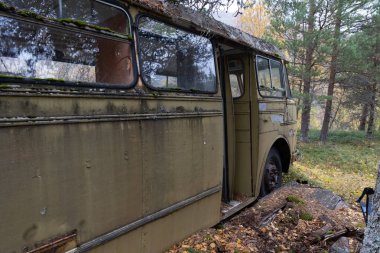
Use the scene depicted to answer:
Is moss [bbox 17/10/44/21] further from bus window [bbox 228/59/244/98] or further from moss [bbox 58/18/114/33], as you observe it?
bus window [bbox 228/59/244/98]

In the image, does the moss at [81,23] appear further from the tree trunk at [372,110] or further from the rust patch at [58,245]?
the tree trunk at [372,110]

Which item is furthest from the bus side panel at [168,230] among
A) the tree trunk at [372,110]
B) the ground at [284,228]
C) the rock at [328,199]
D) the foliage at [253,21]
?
the foliage at [253,21]

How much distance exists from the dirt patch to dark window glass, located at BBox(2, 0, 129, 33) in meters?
2.17

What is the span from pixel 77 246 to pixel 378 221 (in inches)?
91.0

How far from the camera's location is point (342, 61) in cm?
1318

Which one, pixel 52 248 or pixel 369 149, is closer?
pixel 52 248

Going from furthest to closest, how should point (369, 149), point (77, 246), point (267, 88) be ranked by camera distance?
point (369, 149) < point (267, 88) < point (77, 246)

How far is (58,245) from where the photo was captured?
6.95 ft

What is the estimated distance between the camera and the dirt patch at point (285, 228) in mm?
3559

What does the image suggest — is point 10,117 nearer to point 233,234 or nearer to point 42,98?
point 42,98

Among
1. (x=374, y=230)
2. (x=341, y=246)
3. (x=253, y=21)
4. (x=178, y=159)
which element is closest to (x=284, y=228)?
(x=341, y=246)

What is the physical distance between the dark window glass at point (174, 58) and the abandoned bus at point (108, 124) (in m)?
0.01

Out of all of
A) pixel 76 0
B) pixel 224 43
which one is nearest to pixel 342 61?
pixel 224 43

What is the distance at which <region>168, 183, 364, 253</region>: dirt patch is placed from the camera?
3559 millimetres
